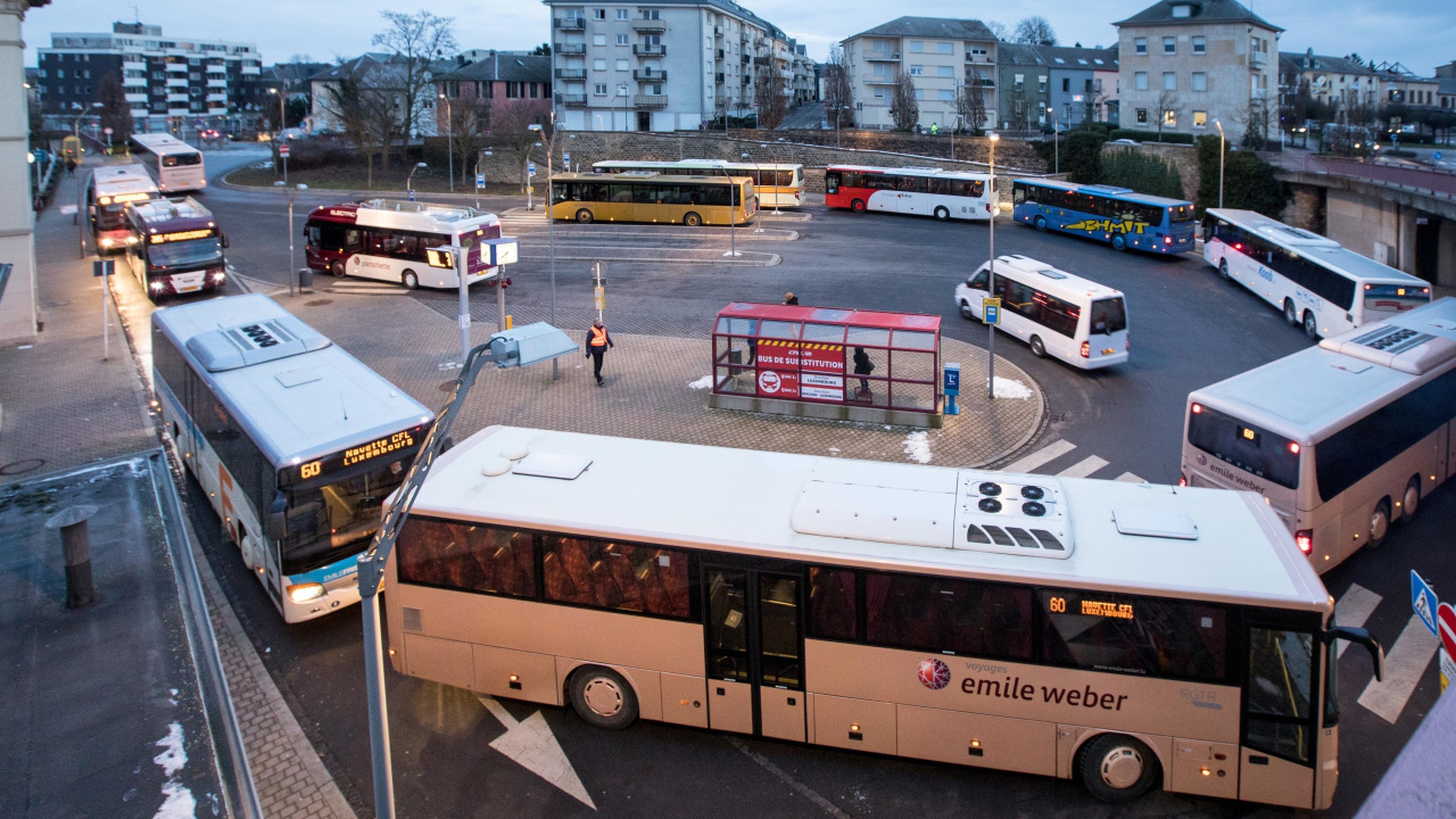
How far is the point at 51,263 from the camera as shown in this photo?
36562 mm

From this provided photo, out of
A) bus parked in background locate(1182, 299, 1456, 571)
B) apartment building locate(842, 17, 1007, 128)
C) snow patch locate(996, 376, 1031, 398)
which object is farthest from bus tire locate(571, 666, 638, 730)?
apartment building locate(842, 17, 1007, 128)

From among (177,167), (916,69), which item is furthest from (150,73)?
(916,69)

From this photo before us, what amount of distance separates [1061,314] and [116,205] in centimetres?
3475

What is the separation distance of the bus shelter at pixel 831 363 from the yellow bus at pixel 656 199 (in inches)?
950

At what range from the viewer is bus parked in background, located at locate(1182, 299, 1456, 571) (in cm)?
1201

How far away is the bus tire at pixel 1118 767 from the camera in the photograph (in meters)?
8.06

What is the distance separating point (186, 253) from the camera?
2927 cm

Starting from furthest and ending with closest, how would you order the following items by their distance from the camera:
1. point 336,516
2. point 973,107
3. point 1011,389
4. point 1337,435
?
1. point 973,107
2. point 1011,389
3. point 1337,435
4. point 336,516

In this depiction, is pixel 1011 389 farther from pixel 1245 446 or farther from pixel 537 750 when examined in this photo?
pixel 537 750

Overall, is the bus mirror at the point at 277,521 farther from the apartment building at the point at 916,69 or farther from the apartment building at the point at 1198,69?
the apartment building at the point at 916,69

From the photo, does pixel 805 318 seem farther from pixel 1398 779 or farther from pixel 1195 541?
pixel 1398 779

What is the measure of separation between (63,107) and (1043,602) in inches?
6670

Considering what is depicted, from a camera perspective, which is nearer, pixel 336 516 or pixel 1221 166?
pixel 336 516

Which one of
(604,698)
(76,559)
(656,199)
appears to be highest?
(656,199)
